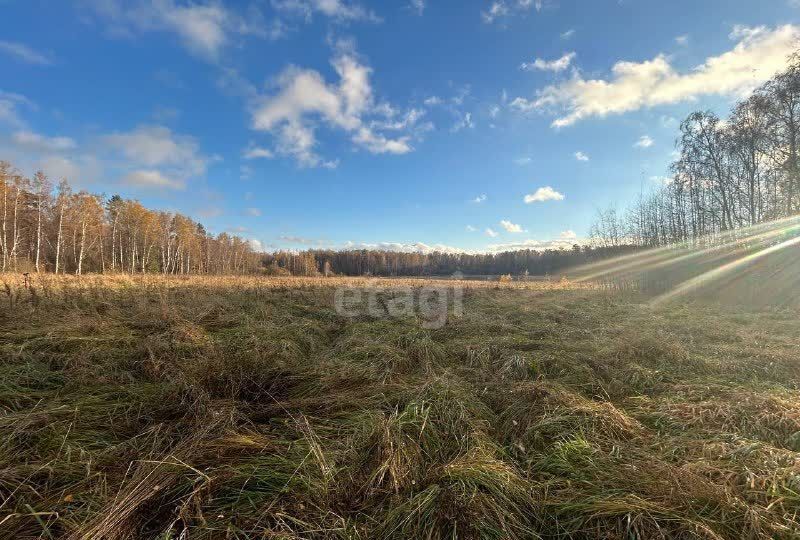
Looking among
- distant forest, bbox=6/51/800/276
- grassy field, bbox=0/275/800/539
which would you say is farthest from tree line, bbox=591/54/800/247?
grassy field, bbox=0/275/800/539

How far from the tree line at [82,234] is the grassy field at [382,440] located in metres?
24.6

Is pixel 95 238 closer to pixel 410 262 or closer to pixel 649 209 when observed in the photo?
pixel 649 209

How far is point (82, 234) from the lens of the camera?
2944 cm

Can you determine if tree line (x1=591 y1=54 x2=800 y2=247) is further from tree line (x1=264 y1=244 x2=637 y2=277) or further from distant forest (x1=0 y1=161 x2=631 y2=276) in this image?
tree line (x1=264 y1=244 x2=637 y2=277)

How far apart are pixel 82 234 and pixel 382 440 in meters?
40.6

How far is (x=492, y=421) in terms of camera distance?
3.01m

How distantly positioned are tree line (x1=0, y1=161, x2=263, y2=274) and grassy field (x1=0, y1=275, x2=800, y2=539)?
2455cm

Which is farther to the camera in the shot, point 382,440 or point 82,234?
point 82,234

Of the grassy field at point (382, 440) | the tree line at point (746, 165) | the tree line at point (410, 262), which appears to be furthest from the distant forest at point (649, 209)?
the tree line at point (410, 262)

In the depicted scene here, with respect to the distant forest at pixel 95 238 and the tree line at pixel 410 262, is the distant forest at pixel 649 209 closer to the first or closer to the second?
the distant forest at pixel 95 238

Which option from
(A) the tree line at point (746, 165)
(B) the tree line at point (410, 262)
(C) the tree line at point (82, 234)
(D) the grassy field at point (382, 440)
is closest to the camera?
(D) the grassy field at point (382, 440)

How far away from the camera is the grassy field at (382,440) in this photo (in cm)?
169

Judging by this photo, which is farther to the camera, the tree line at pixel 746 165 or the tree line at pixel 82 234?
the tree line at pixel 82 234

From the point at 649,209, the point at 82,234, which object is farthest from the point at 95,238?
the point at 649,209
